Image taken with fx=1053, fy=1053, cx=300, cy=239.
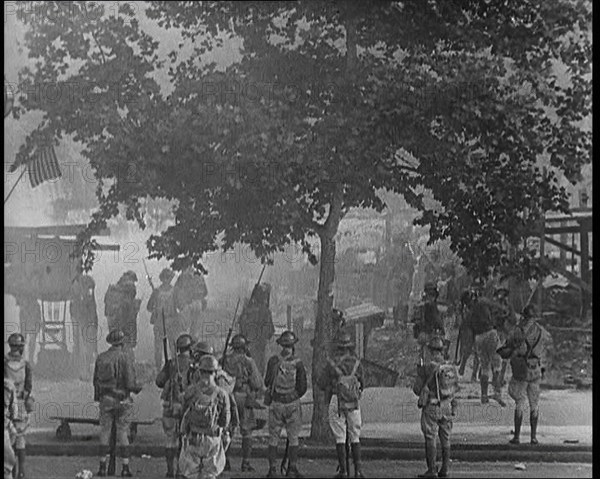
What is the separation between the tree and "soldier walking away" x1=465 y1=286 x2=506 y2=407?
285mm

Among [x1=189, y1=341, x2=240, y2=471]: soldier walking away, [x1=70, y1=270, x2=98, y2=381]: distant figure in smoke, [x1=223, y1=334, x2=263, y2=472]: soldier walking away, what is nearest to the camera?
[x1=189, y1=341, x2=240, y2=471]: soldier walking away

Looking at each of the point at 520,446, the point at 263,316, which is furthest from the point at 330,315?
the point at 520,446

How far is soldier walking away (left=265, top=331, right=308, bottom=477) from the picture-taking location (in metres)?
7.38

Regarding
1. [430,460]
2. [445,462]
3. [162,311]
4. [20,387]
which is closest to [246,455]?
[162,311]

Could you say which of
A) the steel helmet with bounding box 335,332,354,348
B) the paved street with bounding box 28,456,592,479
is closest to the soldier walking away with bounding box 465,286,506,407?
the paved street with bounding box 28,456,592,479

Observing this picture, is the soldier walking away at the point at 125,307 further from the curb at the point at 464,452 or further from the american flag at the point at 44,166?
the american flag at the point at 44,166

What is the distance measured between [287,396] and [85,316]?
1560 millimetres

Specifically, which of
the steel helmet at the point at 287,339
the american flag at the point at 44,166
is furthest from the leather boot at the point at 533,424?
the american flag at the point at 44,166

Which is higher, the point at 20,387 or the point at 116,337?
the point at 116,337

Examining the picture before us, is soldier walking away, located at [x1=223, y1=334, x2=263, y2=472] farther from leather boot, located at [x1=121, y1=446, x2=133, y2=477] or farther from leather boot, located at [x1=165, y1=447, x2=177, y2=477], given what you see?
leather boot, located at [x1=121, y1=446, x2=133, y2=477]

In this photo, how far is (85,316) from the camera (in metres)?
7.55

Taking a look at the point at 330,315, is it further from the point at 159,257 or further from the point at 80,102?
the point at 80,102

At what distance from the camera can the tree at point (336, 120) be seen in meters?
7.44

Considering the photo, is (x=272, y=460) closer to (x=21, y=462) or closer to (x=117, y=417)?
(x=117, y=417)
